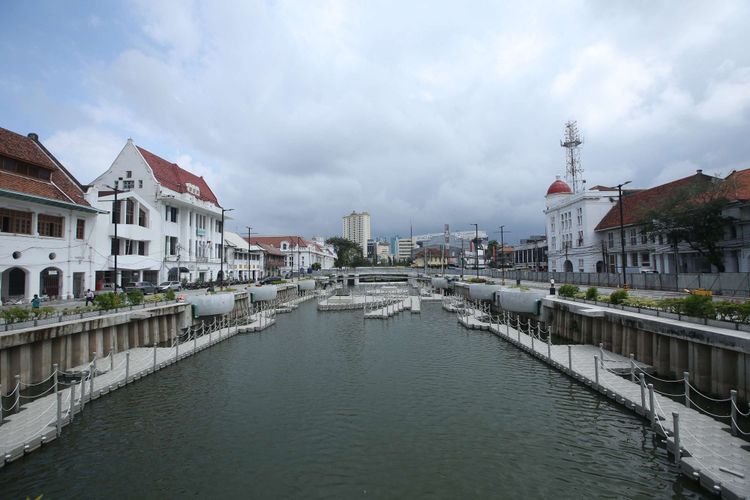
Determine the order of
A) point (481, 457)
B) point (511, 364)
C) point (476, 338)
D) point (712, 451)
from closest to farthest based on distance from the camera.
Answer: point (712, 451) → point (481, 457) → point (511, 364) → point (476, 338)

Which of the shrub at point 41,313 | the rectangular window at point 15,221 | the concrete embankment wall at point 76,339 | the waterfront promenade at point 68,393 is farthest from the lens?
the rectangular window at point 15,221

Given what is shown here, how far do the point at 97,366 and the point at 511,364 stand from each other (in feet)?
76.1

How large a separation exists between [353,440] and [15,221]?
113 feet

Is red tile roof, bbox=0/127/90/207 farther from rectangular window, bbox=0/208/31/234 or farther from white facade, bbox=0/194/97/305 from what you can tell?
rectangular window, bbox=0/208/31/234

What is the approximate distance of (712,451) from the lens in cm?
1124

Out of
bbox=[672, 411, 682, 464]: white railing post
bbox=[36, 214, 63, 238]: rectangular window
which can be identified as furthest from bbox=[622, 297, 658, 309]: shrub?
bbox=[36, 214, 63, 238]: rectangular window

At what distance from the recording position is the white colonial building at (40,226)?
31906mm

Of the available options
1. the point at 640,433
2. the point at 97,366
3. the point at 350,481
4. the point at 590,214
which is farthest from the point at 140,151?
the point at 590,214

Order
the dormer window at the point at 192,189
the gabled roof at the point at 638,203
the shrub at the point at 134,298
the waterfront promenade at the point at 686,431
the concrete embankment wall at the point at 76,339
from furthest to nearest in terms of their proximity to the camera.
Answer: the dormer window at the point at 192,189 < the gabled roof at the point at 638,203 < the shrub at the point at 134,298 < the concrete embankment wall at the point at 76,339 < the waterfront promenade at the point at 686,431

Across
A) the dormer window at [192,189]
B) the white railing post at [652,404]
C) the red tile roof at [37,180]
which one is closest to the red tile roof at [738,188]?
the white railing post at [652,404]

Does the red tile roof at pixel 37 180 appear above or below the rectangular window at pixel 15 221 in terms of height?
above

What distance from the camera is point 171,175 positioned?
6106 centimetres

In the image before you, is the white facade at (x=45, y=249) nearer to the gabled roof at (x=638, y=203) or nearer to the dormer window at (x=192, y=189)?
the dormer window at (x=192, y=189)

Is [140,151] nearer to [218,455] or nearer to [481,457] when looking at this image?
[218,455]
